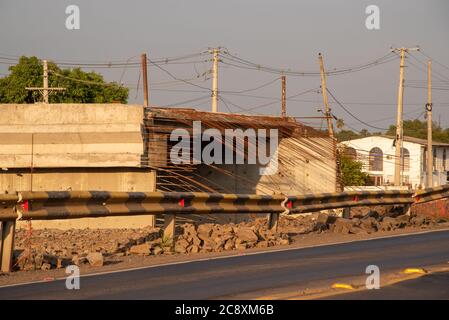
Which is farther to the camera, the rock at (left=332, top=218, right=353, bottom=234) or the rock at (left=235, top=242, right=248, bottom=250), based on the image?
the rock at (left=332, top=218, right=353, bottom=234)

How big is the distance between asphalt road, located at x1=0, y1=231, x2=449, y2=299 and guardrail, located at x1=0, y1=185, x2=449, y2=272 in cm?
167

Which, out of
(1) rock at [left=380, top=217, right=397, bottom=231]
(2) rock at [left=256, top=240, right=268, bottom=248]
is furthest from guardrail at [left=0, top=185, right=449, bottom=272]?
(2) rock at [left=256, top=240, right=268, bottom=248]

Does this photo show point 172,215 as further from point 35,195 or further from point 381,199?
point 381,199

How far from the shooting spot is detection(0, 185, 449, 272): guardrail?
1240 centimetres

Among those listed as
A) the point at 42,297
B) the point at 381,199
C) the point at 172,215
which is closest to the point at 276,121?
the point at 381,199

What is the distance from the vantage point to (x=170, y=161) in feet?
81.1

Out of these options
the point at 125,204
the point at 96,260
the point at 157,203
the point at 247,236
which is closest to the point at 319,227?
the point at 247,236

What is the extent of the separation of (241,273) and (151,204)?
373cm

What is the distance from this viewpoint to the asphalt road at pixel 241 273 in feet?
32.7

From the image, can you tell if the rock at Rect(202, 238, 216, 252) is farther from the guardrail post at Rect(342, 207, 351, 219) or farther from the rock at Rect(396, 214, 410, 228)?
the rock at Rect(396, 214, 410, 228)

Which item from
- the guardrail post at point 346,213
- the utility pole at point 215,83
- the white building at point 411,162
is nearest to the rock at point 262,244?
the guardrail post at point 346,213

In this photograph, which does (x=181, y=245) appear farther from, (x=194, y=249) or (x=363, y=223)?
(x=363, y=223)

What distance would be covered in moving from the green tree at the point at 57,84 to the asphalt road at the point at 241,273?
169ft

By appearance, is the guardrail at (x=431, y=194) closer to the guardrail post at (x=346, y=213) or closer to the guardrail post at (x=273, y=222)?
the guardrail post at (x=346, y=213)
